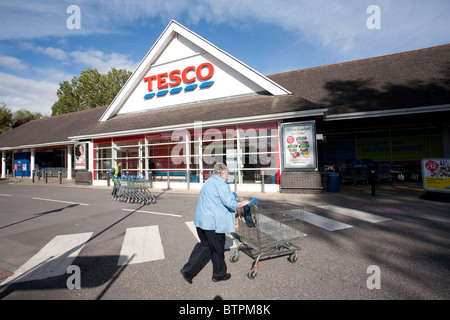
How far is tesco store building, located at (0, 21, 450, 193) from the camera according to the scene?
11.1 metres

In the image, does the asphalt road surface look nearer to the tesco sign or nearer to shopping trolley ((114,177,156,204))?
shopping trolley ((114,177,156,204))

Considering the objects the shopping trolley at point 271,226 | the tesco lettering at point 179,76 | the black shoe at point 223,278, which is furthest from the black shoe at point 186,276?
the tesco lettering at point 179,76

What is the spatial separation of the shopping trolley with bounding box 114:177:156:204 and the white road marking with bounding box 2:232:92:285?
13.5 ft

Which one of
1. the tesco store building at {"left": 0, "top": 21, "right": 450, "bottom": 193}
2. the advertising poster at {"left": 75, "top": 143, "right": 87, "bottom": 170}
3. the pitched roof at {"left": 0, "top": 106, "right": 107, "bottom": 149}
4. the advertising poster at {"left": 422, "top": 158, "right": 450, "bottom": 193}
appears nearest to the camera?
the advertising poster at {"left": 422, "top": 158, "right": 450, "bottom": 193}

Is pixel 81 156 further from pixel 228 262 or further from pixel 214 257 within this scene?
pixel 214 257

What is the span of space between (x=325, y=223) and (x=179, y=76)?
1416 cm

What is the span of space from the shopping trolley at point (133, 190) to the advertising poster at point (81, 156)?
8974 millimetres

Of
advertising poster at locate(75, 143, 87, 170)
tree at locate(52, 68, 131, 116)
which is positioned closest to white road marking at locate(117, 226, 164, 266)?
advertising poster at locate(75, 143, 87, 170)

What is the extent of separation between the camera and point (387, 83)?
1310 cm

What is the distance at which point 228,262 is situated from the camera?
13.4 ft

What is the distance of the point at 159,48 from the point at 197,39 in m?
3.28

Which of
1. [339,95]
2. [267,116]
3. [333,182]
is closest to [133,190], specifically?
[267,116]

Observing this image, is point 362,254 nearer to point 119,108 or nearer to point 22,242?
point 22,242

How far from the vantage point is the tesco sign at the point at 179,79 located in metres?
15.6
